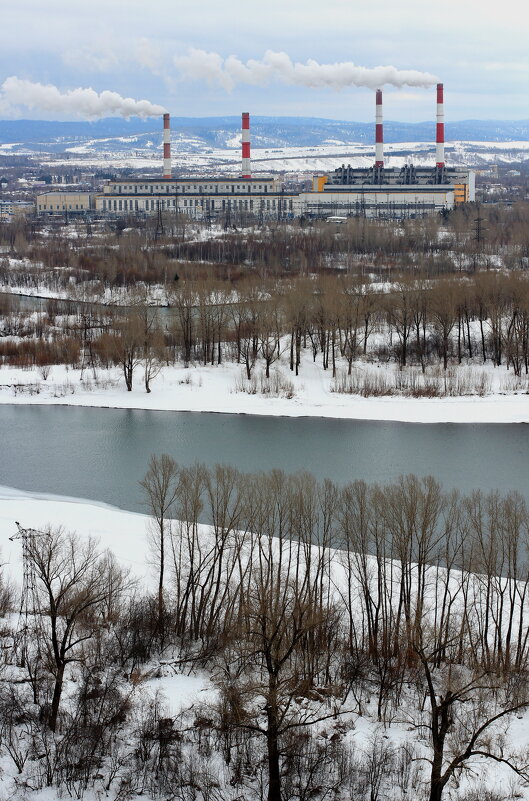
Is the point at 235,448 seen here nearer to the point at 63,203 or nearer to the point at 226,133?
the point at 63,203

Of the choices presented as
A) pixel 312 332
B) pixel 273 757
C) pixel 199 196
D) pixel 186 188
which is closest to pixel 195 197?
pixel 199 196

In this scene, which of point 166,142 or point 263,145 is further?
point 263,145

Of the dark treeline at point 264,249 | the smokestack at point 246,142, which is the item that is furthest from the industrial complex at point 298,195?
the dark treeline at point 264,249

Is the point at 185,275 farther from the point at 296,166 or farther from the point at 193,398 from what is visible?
the point at 296,166

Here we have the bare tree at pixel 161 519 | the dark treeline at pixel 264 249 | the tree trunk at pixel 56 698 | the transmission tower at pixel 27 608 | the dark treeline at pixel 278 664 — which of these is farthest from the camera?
the dark treeline at pixel 264 249

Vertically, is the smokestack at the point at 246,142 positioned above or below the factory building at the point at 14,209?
above

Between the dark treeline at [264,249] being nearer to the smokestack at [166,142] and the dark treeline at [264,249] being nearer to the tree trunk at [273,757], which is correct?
the smokestack at [166,142]
